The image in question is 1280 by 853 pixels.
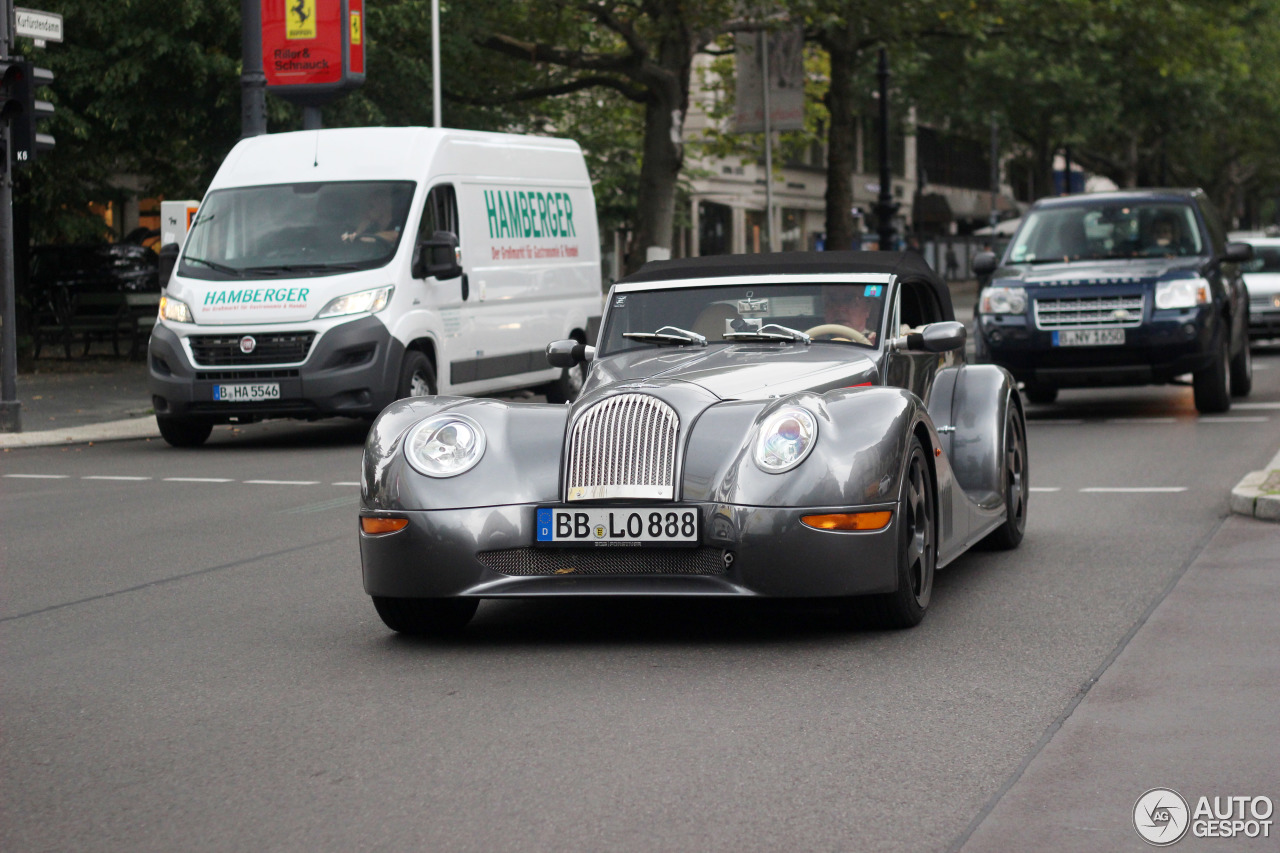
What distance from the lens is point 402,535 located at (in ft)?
21.7

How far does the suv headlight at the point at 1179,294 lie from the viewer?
16219 millimetres

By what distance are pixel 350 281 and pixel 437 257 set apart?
0.86m

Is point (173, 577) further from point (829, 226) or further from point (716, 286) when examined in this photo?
point (829, 226)

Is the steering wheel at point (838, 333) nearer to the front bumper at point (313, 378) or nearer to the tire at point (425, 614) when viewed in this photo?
the tire at point (425, 614)

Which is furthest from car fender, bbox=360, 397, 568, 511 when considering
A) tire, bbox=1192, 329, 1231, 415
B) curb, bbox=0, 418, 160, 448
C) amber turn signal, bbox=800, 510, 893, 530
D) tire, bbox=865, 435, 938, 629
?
tire, bbox=1192, 329, 1231, 415

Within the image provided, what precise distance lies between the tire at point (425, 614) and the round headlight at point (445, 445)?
0.49m

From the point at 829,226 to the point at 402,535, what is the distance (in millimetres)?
30088

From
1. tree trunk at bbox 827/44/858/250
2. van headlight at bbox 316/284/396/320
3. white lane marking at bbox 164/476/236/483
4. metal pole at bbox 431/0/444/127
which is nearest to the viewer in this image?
white lane marking at bbox 164/476/236/483

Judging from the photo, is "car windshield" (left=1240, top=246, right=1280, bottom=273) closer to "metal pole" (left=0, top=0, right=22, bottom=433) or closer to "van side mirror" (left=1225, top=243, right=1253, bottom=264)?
"van side mirror" (left=1225, top=243, right=1253, bottom=264)

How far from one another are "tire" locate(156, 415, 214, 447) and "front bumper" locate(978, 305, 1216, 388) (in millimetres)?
6729

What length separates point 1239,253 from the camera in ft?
56.1

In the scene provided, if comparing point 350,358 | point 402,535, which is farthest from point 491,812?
point 350,358

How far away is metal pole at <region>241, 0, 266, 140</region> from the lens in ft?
63.5

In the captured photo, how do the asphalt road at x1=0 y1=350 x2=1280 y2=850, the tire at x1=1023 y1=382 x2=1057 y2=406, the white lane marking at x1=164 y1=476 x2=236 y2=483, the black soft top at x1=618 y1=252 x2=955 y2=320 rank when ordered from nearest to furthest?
1. the asphalt road at x1=0 y1=350 x2=1280 y2=850
2. the black soft top at x1=618 y1=252 x2=955 y2=320
3. the white lane marking at x1=164 y1=476 x2=236 y2=483
4. the tire at x1=1023 y1=382 x2=1057 y2=406
